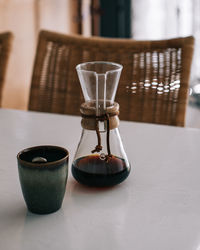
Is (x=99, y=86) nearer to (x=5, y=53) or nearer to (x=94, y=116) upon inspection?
(x=94, y=116)

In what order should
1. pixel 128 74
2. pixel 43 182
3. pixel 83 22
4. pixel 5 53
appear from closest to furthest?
pixel 43 182, pixel 128 74, pixel 5 53, pixel 83 22

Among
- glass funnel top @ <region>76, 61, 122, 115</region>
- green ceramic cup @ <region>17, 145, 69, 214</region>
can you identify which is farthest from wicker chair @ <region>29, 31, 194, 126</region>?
green ceramic cup @ <region>17, 145, 69, 214</region>

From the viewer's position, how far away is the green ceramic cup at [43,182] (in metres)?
0.57

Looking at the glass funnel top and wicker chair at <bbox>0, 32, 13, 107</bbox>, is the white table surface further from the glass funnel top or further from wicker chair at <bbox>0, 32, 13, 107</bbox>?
wicker chair at <bbox>0, 32, 13, 107</bbox>

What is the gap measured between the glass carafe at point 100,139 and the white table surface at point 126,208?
0.03 meters

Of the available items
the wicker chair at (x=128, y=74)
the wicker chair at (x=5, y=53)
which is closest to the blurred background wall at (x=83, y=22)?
the wicker chair at (x=5, y=53)

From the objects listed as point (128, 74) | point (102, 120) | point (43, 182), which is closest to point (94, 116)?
point (102, 120)

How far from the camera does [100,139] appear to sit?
0.65 m

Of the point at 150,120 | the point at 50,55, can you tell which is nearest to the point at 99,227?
the point at 150,120

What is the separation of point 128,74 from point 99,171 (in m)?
0.58

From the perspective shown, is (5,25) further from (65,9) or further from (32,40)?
(65,9)

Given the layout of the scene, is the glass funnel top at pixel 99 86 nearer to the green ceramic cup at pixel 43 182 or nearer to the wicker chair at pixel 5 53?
the green ceramic cup at pixel 43 182

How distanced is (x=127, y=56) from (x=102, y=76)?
543mm

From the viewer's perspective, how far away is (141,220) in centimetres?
58
